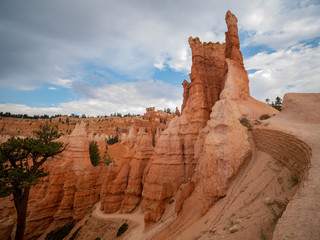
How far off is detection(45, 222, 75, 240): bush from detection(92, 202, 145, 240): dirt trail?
3.28 m

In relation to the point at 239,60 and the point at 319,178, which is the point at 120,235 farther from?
the point at 239,60

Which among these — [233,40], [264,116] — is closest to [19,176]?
[264,116]

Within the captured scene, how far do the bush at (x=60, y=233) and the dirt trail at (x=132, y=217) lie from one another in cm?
328

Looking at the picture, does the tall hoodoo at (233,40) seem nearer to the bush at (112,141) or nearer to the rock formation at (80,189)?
the rock formation at (80,189)

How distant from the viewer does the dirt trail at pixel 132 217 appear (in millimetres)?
15392

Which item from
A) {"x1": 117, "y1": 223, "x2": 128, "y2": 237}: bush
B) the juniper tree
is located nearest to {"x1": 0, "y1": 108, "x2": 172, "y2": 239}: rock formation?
{"x1": 117, "y1": 223, "x2": 128, "y2": 237}: bush

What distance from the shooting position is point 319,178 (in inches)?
138

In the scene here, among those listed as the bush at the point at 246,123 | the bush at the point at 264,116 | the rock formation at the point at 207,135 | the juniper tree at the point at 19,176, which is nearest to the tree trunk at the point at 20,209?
the juniper tree at the point at 19,176

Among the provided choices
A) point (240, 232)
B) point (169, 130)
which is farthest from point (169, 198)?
point (240, 232)

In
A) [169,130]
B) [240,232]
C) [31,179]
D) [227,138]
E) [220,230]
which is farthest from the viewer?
[169,130]

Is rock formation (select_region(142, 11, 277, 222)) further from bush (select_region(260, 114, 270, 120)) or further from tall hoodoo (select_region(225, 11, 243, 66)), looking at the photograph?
bush (select_region(260, 114, 270, 120))

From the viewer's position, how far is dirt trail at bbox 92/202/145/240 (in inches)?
606

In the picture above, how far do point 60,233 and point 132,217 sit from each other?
9.40 m

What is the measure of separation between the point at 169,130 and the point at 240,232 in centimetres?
1536
